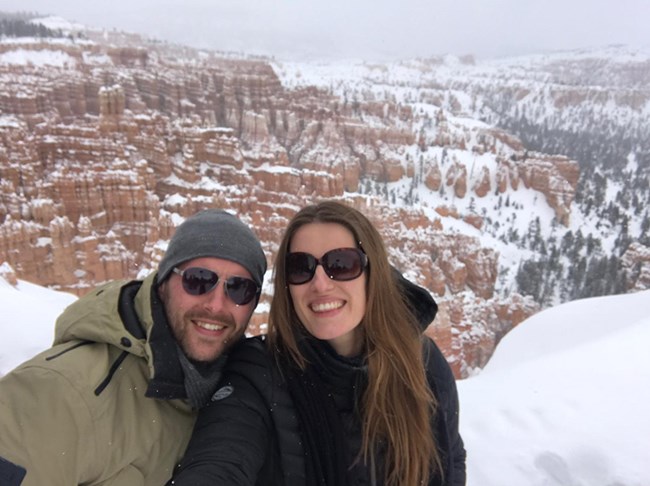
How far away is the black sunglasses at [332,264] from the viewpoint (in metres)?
1.31

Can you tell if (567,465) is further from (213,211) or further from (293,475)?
(213,211)

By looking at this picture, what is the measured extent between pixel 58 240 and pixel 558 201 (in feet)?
125

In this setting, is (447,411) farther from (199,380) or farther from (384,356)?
(199,380)

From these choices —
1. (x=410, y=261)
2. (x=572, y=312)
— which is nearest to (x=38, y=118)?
(x=410, y=261)

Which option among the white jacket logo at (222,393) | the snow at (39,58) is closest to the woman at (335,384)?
the white jacket logo at (222,393)

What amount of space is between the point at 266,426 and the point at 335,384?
253 mm

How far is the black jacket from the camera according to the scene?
3.47 ft

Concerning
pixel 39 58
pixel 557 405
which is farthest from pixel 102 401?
pixel 39 58

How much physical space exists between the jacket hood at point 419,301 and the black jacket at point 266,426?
10.2 inches

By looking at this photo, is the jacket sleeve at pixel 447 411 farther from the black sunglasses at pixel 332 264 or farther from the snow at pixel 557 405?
the snow at pixel 557 405

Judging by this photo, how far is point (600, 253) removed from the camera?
2992 centimetres

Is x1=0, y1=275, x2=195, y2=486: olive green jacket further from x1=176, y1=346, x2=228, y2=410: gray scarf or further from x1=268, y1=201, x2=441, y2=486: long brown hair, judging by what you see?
x1=268, y1=201, x2=441, y2=486: long brown hair

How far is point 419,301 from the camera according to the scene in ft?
5.08

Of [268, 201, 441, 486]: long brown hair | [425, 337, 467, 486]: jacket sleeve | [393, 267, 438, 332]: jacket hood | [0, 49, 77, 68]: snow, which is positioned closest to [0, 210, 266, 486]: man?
[268, 201, 441, 486]: long brown hair
